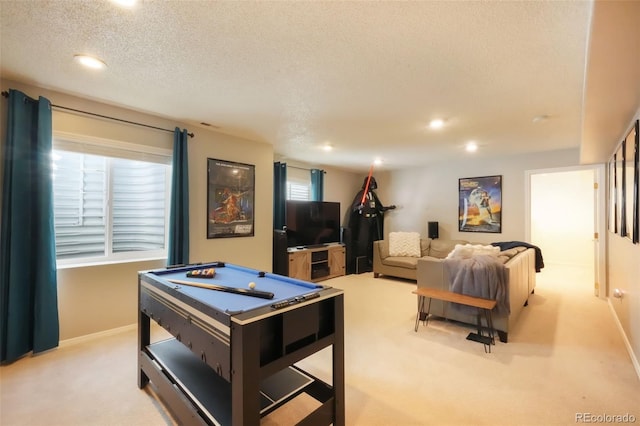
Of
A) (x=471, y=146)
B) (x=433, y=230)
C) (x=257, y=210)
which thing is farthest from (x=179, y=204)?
(x=433, y=230)

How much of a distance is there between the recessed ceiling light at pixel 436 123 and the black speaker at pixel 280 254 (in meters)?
2.77

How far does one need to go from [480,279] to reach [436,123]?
5.98ft

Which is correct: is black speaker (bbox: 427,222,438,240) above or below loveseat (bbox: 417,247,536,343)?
above

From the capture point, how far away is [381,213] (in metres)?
6.81

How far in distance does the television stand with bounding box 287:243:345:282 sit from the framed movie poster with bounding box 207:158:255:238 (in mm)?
1114

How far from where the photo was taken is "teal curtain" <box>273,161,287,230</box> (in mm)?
5137

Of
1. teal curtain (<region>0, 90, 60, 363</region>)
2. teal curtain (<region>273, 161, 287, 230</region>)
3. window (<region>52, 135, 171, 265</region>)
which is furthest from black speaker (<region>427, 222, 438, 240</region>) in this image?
teal curtain (<region>0, 90, 60, 363</region>)

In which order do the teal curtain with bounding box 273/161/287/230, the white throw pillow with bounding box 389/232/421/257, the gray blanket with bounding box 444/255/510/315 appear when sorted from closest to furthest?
the gray blanket with bounding box 444/255/510/315 < the teal curtain with bounding box 273/161/287/230 < the white throw pillow with bounding box 389/232/421/257

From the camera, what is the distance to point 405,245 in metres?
5.70

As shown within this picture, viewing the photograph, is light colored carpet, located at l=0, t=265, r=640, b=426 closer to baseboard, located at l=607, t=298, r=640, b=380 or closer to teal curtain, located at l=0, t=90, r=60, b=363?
baseboard, located at l=607, t=298, r=640, b=380

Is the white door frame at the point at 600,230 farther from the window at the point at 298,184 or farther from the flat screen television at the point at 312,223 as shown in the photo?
the window at the point at 298,184

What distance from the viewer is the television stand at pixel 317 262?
4992 mm

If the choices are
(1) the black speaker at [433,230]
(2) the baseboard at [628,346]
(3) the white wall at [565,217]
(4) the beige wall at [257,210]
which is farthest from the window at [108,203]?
(3) the white wall at [565,217]

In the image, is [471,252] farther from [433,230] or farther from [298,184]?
[298,184]
